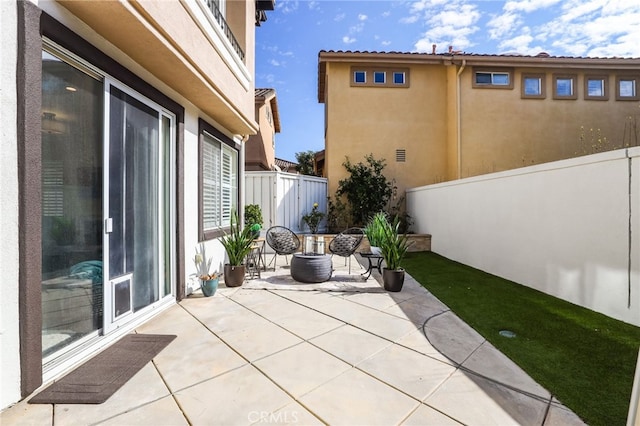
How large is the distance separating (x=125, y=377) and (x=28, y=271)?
1.14 m

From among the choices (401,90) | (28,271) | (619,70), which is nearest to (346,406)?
(28,271)

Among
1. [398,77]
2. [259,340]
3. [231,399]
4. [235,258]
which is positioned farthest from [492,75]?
[231,399]

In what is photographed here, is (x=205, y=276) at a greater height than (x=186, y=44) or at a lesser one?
lesser

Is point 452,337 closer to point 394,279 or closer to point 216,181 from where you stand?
point 394,279

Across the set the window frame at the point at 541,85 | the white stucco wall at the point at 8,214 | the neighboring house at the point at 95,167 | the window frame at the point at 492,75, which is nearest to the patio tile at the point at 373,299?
the neighboring house at the point at 95,167

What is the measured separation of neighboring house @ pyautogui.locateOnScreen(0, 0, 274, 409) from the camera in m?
2.14

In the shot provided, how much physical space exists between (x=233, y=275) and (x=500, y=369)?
4.13 metres

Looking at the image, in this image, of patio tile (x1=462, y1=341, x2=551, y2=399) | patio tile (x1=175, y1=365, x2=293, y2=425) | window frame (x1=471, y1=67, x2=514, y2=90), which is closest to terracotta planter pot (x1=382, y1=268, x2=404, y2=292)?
patio tile (x1=462, y1=341, x2=551, y2=399)

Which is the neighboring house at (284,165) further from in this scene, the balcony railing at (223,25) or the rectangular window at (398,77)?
the balcony railing at (223,25)

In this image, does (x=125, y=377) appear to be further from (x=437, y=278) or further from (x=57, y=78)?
(x=437, y=278)

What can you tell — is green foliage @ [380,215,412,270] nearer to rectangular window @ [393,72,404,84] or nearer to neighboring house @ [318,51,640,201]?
neighboring house @ [318,51,640,201]

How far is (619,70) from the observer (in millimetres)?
11578

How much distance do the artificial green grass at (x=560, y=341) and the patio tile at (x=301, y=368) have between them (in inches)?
69.7

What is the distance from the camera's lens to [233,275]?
520cm
